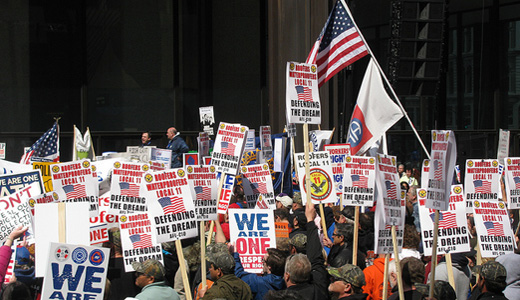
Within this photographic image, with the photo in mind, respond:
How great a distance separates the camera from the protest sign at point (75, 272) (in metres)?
5.44

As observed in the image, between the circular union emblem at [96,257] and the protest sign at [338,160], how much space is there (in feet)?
17.3

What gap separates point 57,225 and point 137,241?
997mm

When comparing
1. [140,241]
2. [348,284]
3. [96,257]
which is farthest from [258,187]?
[96,257]

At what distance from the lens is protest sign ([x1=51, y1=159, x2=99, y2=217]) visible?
795 centimetres

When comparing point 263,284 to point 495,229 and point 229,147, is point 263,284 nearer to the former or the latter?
point 495,229

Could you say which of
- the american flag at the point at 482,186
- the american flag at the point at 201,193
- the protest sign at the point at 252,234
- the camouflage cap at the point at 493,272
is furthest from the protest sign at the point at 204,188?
the american flag at the point at 482,186

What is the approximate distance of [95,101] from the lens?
2177cm

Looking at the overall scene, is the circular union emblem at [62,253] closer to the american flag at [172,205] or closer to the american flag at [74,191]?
the american flag at [172,205]

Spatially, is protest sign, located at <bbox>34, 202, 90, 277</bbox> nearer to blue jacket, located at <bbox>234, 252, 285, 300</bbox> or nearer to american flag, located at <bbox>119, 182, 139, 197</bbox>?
blue jacket, located at <bbox>234, 252, 285, 300</bbox>

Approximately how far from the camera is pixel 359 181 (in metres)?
8.28

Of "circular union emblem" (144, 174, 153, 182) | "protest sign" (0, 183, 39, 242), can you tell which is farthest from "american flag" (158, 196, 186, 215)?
"protest sign" (0, 183, 39, 242)

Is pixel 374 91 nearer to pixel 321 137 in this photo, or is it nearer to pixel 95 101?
pixel 321 137

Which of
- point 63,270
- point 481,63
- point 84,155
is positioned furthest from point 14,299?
point 481,63

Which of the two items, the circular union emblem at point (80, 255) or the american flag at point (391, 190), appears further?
the american flag at point (391, 190)
